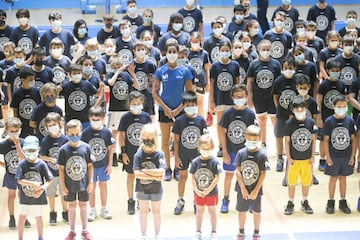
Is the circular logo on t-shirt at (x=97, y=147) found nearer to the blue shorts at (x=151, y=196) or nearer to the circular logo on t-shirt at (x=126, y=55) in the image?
the blue shorts at (x=151, y=196)

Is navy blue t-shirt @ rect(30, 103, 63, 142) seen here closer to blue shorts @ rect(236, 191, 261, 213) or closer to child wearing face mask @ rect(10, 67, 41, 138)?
child wearing face mask @ rect(10, 67, 41, 138)

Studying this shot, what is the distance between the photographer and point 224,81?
12.4 meters

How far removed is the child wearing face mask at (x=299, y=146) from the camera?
10.7 metres

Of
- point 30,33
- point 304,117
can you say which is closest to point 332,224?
point 304,117

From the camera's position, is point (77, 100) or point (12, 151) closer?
point (12, 151)

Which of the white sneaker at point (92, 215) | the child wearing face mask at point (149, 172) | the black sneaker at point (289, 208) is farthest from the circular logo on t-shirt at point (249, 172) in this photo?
the white sneaker at point (92, 215)

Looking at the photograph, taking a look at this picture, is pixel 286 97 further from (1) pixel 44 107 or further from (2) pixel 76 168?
(2) pixel 76 168

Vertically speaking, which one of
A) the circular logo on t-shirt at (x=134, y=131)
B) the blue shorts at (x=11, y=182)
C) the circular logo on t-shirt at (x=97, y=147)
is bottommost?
the blue shorts at (x=11, y=182)

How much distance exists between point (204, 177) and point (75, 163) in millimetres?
1636

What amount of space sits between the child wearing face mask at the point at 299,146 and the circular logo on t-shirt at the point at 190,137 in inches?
49.1

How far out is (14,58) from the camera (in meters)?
12.5

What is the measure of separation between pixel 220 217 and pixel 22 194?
9.19 feet

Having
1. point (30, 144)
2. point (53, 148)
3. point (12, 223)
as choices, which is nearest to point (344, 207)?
point (53, 148)

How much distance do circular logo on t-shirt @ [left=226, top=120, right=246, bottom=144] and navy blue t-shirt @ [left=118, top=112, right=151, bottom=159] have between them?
3.82 ft
